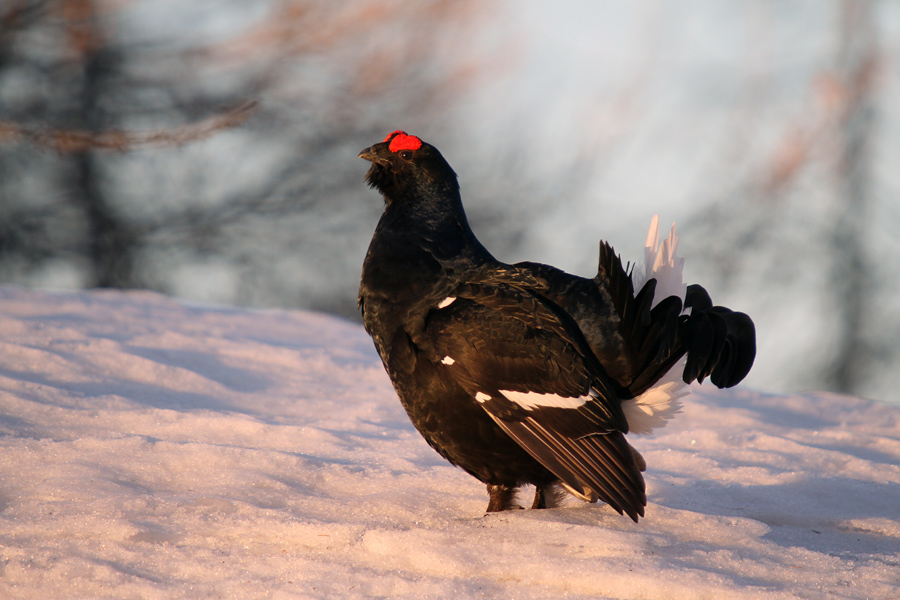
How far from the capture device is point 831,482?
10.2 ft

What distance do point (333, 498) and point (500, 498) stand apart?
21.9 inches

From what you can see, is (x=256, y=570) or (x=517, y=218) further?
(x=517, y=218)

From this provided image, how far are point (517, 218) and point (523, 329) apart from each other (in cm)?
865

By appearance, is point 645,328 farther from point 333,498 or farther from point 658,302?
point 333,498

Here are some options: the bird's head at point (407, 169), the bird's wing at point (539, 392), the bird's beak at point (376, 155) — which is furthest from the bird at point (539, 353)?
the bird's beak at point (376, 155)

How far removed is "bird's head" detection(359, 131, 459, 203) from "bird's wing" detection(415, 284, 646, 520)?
67 cm

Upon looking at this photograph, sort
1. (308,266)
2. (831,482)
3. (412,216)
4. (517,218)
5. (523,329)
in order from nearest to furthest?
(523,329) < (412,216) < (831,482) < (308,266) < (517,218)

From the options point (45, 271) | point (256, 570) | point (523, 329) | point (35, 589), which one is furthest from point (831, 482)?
point (45, 271)

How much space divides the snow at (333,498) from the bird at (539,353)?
20 centimetres

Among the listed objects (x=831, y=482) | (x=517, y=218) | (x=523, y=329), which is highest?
(x=517, y=218)

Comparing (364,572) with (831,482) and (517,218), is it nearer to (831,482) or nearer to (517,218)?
(831,482)

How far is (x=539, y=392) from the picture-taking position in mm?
2332

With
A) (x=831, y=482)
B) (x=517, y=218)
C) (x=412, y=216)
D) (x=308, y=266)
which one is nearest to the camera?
(x=412, y=216)

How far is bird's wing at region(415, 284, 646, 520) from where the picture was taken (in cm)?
231
